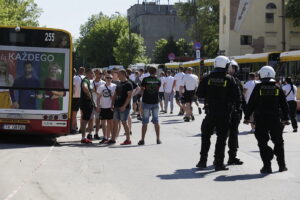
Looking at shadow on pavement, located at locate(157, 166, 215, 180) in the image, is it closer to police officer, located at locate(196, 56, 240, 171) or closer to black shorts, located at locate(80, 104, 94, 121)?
police officer, located at locate(196, 56, 240, 171)

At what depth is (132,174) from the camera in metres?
10.2

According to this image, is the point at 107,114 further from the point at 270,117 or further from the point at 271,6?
the point at 271,6

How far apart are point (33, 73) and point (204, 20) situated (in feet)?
224

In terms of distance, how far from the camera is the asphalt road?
27.5 ft

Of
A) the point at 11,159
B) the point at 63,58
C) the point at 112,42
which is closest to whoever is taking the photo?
the point at 11,159

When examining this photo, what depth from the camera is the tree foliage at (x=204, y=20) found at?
81.4 meters

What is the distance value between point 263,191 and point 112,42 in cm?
11306

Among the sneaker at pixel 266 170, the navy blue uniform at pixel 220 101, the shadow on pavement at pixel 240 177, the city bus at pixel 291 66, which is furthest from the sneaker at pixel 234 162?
the city bus at pixel 291 66

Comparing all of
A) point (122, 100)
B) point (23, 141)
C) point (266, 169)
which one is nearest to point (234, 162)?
point (266, 169)

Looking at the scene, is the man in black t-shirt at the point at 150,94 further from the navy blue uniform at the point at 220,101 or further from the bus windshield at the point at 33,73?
the navy blue uniform at the point at 220,101

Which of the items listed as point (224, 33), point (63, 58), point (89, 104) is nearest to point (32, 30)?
point (63, 58)

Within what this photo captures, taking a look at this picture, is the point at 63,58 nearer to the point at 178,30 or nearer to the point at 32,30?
the point at 32,30

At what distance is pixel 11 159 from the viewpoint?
11812mm

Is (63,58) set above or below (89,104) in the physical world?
above
